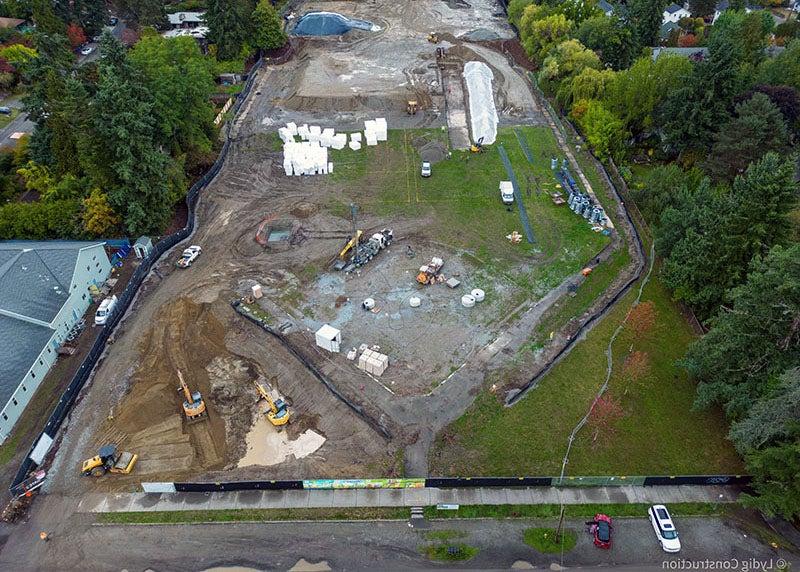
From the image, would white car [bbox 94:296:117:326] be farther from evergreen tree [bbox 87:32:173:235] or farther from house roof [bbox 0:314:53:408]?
evergreen tree [bbox 87:32:173:235]

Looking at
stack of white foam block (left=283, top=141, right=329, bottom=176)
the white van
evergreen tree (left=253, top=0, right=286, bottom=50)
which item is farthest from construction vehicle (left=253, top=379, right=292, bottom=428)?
evergreen tree (left=253, top=0, right=286, bottom=50)

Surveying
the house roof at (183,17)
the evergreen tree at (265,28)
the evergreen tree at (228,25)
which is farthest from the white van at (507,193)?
the house roof at (183,17)

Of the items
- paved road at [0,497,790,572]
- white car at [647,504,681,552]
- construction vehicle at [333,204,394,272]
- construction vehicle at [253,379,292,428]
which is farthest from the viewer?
construction vehicle at [333,204,394,272]

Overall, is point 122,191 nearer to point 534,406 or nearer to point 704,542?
point 534,406

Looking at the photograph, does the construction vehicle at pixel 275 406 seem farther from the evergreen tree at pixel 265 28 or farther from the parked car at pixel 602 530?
the evergreen tree at pixel 265 28

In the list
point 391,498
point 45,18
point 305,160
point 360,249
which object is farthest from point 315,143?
point 45,18

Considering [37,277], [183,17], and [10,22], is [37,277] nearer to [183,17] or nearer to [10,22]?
[10,22]

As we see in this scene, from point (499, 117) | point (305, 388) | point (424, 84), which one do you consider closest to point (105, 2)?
point (424, 84)
